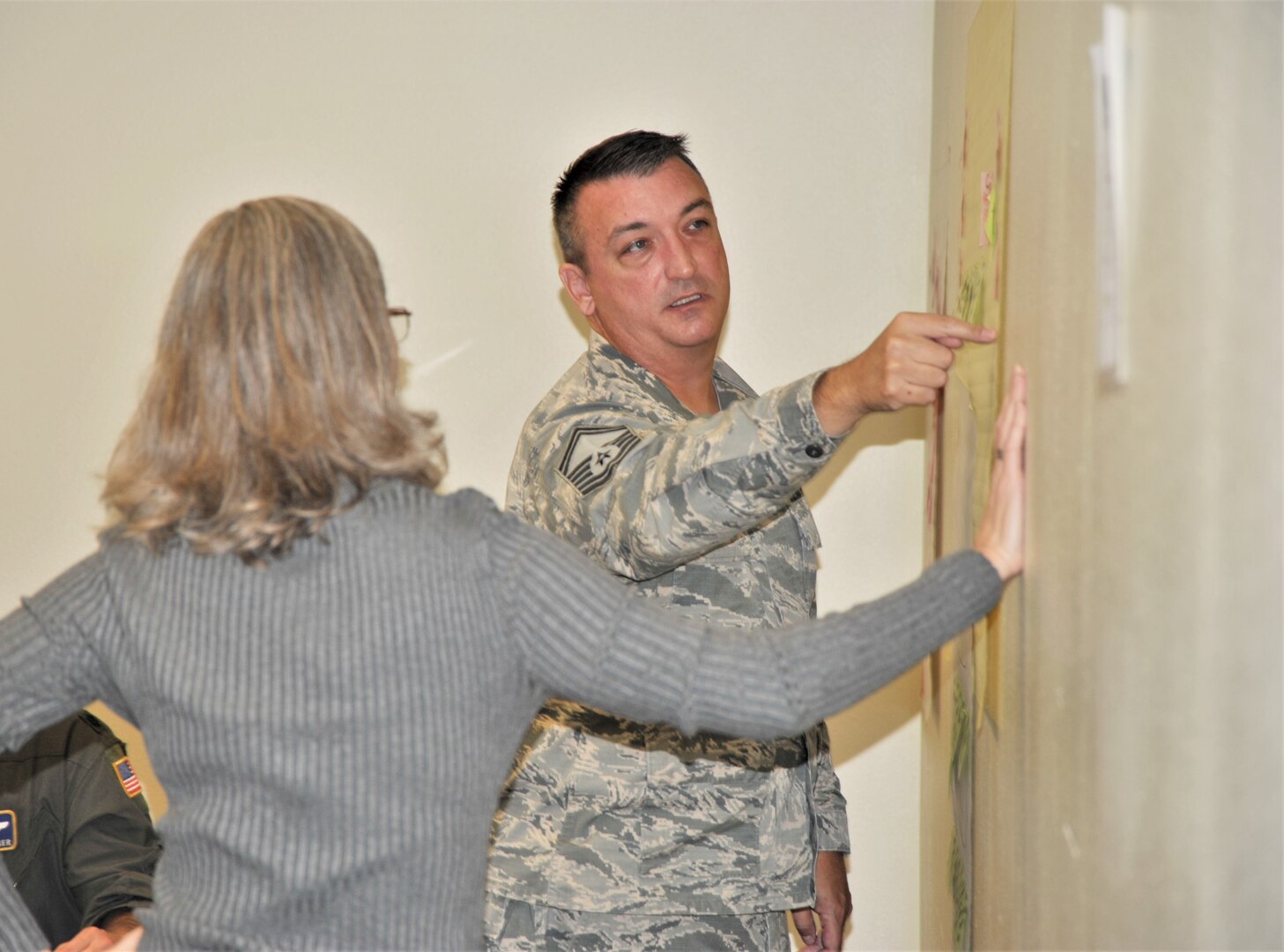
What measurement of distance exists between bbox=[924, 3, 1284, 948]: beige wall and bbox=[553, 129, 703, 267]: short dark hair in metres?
0.78

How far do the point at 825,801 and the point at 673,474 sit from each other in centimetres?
69

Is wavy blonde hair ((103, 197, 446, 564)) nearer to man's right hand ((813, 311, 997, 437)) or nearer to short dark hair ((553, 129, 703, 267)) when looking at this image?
man's right hand ((813, 311, 997, 437))

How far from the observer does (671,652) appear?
1054 mm

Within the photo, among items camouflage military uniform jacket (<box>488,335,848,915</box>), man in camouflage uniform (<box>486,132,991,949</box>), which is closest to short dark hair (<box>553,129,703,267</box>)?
man in camouflage uniform (<box>486,132,991,949</box>)

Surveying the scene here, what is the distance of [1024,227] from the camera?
4.37 feet

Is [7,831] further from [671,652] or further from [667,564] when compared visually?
[671,652]

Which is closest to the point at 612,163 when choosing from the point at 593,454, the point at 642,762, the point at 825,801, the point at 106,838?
the point at 593,454

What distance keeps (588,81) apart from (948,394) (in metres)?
0.96

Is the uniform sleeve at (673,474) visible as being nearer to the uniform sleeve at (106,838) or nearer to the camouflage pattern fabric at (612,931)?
the camouflage pattern fabric at (612,931)

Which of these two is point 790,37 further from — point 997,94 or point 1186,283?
point 1186,283

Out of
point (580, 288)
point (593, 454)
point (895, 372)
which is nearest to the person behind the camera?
point (895, 372)

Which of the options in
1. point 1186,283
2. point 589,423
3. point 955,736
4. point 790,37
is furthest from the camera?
point 790,37

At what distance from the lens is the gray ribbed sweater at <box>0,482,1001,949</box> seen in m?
1.02

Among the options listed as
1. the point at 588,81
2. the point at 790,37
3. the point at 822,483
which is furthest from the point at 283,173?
the point at 822,483
